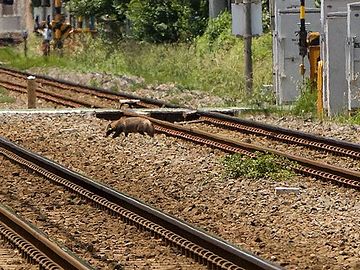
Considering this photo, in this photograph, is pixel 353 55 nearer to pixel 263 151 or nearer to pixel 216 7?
pixel 263 151

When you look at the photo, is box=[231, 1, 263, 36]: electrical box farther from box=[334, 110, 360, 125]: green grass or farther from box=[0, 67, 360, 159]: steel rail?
box=[334, 110, 360, 125]: green grass

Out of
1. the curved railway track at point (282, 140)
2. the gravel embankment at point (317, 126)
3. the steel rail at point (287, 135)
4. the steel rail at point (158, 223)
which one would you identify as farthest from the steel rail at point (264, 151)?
the steel rail at point (158, 223)

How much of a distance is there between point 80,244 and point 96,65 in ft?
90.3

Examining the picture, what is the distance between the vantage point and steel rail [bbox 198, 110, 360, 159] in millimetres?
15320

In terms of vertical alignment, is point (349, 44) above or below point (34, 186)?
above

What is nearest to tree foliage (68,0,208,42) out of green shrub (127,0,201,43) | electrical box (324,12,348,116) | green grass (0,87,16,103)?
green shrub (127,0,201,43)

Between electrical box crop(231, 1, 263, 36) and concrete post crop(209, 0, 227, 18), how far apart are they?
691 inches

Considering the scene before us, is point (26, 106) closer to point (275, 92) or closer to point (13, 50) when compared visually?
point (275, 92)

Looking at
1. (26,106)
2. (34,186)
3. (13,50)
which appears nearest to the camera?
(34,186)

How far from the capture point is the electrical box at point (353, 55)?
19.3 m

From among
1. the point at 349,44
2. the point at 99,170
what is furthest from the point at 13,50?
the point at 99,170

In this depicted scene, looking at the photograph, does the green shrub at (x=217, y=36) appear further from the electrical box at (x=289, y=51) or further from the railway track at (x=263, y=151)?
the railway track at (x=263, y=151)

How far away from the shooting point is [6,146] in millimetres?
16328

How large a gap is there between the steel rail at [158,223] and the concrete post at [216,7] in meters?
29.1
